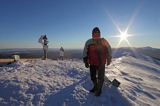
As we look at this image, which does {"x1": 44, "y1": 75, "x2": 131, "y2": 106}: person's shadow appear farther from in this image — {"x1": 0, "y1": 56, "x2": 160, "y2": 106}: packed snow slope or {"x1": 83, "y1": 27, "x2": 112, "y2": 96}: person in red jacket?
{"x1": 83, "y1": 27, "x2": 112, "y2": 96}: person in red jacket

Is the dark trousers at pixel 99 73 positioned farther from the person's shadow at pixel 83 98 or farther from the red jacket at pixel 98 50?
the person's shadow at pixel 83 98

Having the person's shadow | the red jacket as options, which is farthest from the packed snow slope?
the red jacket

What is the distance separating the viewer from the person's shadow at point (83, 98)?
9.01 meters

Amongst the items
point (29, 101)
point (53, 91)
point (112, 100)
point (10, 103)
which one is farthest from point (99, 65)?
point (10, 103)

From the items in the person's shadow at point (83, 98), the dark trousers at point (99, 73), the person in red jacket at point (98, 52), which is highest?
the person in red jacket at point (98, 52)

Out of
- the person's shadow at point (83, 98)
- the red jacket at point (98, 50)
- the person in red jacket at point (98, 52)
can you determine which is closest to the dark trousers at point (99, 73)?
the person in red jacket at point (98, 52)

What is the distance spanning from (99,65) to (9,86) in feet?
12.0

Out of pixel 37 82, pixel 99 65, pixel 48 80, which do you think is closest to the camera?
pixel 99 65

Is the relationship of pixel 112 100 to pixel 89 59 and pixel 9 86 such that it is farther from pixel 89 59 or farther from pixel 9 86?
pixel 9 86

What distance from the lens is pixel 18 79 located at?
1092 centimetres

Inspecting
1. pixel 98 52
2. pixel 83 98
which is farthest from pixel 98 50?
pixel 83 98

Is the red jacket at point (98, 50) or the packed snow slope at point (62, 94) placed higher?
the red jacket at point (98, 50)

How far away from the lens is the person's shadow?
9.01 m

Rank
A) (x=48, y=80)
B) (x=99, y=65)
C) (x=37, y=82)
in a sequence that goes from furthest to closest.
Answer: (x=48, y=80), (x=37, y=82), (x=99, y=65)
